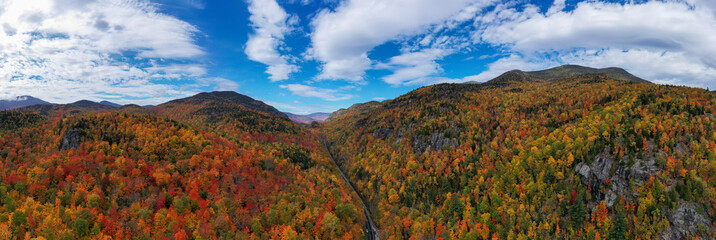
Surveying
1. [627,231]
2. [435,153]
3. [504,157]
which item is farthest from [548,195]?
[435,153]

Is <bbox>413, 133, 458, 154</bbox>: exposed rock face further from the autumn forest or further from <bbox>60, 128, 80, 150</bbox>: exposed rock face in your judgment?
<bbox>60, 128, 80, 150</bbox>: exposed rock face

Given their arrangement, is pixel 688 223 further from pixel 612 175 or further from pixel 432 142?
pixel 432 142

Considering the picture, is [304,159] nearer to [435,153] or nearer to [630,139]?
[435,153]

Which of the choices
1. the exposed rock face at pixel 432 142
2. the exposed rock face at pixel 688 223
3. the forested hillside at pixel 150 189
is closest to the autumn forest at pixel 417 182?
the exposed rock face at pixel 688 223

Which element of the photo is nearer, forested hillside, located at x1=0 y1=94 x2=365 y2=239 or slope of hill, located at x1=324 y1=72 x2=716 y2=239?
slope of hill, located at x1=324 y1=72 x2=716 y2=239

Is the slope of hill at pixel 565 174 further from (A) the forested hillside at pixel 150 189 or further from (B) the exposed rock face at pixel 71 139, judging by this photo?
(B) the exposed rock face at pixel 71 139

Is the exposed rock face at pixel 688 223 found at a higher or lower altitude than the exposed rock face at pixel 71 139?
lower

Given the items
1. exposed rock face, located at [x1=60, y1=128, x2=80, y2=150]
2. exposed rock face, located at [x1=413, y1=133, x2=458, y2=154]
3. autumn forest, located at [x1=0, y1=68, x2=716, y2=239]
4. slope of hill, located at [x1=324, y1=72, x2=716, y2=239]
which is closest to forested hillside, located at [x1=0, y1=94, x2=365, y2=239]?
exposed rock face, located at [x1=60, y1=128, x2=80, y2=150]
